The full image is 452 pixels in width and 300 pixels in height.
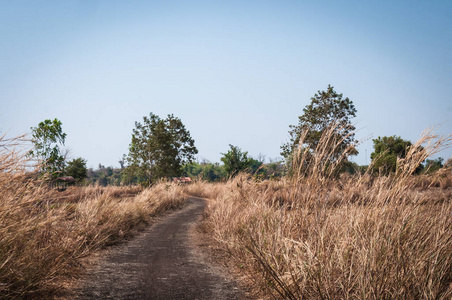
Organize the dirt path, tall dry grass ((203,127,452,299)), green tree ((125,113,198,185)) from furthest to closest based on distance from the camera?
green tree ((125,113,198,185)) → the dirt path → tall dry grass ((203,127,452,299))

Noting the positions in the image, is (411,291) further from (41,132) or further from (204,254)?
(41,132)

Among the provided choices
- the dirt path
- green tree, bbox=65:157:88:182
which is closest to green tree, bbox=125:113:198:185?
green tree, bbox=65:157:88:182

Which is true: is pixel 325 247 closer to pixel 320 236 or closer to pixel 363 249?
pixel 320 236

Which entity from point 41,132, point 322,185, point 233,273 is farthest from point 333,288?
point 41,132

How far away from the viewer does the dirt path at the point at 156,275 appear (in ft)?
13.8

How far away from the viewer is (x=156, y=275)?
5.05 metres

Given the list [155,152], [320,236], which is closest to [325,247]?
[320,236]

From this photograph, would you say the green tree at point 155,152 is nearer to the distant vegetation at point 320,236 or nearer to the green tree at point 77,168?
the green tree at point 77,168

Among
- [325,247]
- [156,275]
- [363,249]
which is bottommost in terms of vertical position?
[156,275]

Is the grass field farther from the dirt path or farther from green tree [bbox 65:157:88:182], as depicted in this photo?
green tree [bbox 65:157:88:182]

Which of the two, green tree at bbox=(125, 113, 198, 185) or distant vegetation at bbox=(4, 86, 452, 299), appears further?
green tree at bbox=(125, 113, 198, 185)

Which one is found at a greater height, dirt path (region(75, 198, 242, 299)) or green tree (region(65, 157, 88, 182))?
green tree (region(65, 157, 88, 182))

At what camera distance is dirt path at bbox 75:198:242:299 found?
420 cm

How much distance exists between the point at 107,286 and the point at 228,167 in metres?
35.7
